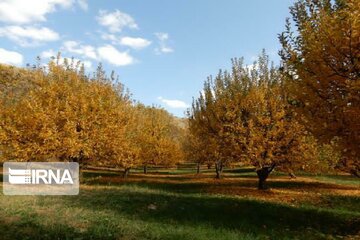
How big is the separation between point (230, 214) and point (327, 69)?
749 centimetres

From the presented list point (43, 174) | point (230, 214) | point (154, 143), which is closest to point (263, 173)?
point (230, 214)

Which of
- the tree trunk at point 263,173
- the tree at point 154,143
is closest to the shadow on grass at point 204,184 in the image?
the tree trunk at point 263,173

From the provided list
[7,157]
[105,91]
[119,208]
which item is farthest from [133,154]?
[119,208]

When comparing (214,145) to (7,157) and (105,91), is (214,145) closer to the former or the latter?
(105,91)

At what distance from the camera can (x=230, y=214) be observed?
50.5 ft

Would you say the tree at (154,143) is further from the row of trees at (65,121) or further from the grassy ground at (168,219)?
the grassy ground at (168,219)

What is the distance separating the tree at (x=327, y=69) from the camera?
11.0 meters

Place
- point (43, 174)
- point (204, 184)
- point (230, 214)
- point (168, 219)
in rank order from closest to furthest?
point (168, 219) → point (230, 214) → point (43, 174) → point (204, 184)

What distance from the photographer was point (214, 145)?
23.9m

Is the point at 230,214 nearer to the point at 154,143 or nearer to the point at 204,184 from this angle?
the point at 204,184

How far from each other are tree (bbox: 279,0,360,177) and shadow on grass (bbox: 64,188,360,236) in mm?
3864

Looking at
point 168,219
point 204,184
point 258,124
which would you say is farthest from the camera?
point 204,184

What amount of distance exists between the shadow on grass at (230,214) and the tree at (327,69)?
152 inches

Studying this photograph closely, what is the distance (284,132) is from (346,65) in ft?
36.6
